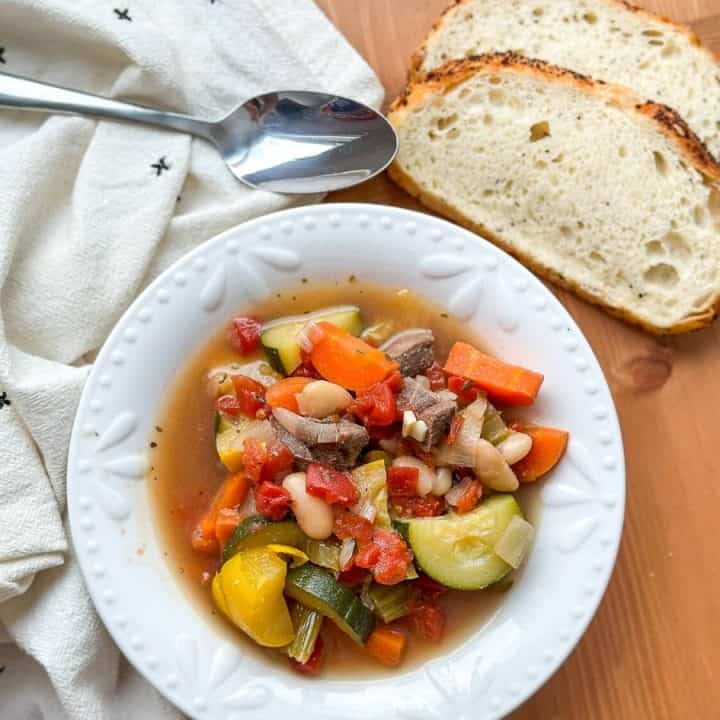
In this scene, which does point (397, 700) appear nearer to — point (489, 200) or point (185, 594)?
point (185, 594)

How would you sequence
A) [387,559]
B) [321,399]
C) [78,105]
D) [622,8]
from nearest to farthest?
[387,559] → [321,399] → [78,105] → [622,8]

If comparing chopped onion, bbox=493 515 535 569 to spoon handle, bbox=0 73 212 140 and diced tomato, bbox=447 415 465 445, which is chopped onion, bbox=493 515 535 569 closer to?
diced tomato, bbox=447 415 465 445

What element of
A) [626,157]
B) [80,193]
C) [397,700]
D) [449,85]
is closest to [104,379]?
[80,193]

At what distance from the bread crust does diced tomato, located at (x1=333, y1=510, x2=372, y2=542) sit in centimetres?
147

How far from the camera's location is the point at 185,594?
100 inches

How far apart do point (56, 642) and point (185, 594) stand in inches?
14.9

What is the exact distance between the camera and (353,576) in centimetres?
242

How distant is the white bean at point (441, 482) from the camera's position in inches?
95.6

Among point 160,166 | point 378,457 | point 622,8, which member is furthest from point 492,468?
point 622,8

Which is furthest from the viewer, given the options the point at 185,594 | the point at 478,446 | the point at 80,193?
the point at 80,193

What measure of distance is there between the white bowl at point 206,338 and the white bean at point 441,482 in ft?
1.03

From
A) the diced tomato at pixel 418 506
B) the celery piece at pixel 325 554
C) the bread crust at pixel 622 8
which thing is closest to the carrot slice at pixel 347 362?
the diced tomato at pixel 418 506

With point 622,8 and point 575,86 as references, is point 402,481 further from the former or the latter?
point 622,8

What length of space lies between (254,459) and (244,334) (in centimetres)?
39
